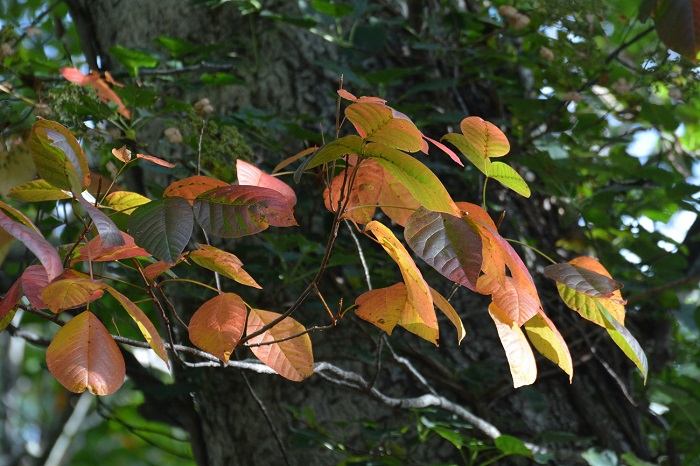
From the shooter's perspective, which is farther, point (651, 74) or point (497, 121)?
point (497, 121)

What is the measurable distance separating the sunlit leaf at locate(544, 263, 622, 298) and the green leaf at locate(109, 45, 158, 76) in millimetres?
1066

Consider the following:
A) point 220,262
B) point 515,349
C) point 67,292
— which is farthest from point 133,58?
point 515,349

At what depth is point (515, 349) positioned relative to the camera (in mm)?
856

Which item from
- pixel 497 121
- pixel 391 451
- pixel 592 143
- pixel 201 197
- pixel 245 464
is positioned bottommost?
pixel 245 464

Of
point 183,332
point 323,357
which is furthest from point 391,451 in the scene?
point 183,332

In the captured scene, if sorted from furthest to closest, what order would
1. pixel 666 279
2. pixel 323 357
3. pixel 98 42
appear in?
pixel 98 42
pixel 666 279
pixel 323 357

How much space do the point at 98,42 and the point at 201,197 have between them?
4.96 feet

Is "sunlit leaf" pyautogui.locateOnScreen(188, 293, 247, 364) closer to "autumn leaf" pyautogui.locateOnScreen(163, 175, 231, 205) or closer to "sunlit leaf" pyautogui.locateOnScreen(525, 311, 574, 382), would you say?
"autumn leaf" pyautogui.locateOnScreen(163, 175, 231, 205)

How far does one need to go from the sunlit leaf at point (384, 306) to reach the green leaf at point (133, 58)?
0.96 m

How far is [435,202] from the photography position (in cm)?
73

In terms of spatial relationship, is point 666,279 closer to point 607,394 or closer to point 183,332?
point 607,394

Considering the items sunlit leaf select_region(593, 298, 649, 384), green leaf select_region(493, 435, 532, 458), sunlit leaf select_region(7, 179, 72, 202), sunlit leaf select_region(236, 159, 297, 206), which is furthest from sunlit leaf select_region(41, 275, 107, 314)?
green leaf select_region(493, 435, 532, 458)

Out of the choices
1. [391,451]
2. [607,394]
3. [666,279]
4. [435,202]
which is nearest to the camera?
[435,202]

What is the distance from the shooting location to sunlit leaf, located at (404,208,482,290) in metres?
0.72
